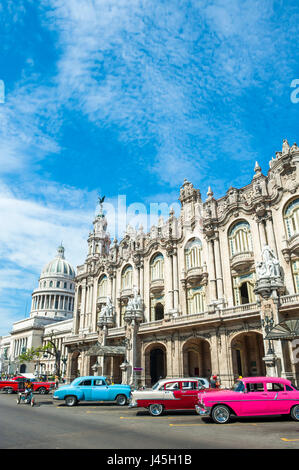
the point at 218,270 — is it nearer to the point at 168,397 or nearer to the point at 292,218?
the point at 292,218

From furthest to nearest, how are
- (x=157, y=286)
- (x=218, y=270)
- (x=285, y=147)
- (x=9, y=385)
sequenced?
1. (x=157, y=286)
2. (x=9, y=385)
3. (x=218, y=270)
4. (x=285, y=147)

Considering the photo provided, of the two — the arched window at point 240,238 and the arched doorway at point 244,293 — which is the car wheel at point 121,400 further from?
the arched window at point 240,238

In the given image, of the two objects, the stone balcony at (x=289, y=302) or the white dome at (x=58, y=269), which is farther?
the white dome at (x=58, y=269)

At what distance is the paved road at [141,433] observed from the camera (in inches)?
371

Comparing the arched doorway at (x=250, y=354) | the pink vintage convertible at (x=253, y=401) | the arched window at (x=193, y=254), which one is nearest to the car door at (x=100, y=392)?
the pink vintage convertible at (x=253, y=401)

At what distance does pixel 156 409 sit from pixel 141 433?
5867 mm

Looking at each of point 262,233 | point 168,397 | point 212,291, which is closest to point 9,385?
point 212,291

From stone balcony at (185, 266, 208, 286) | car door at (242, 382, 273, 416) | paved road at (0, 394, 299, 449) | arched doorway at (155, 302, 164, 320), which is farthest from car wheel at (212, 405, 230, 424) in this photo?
arched doorway at (155, 302, 164, 320)

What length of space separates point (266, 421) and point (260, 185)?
22.9 meters

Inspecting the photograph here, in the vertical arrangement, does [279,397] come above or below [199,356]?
below

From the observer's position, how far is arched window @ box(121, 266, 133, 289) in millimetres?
44853

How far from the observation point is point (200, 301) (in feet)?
116

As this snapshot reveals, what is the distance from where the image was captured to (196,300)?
35.8 m

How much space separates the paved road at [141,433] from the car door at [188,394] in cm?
287
